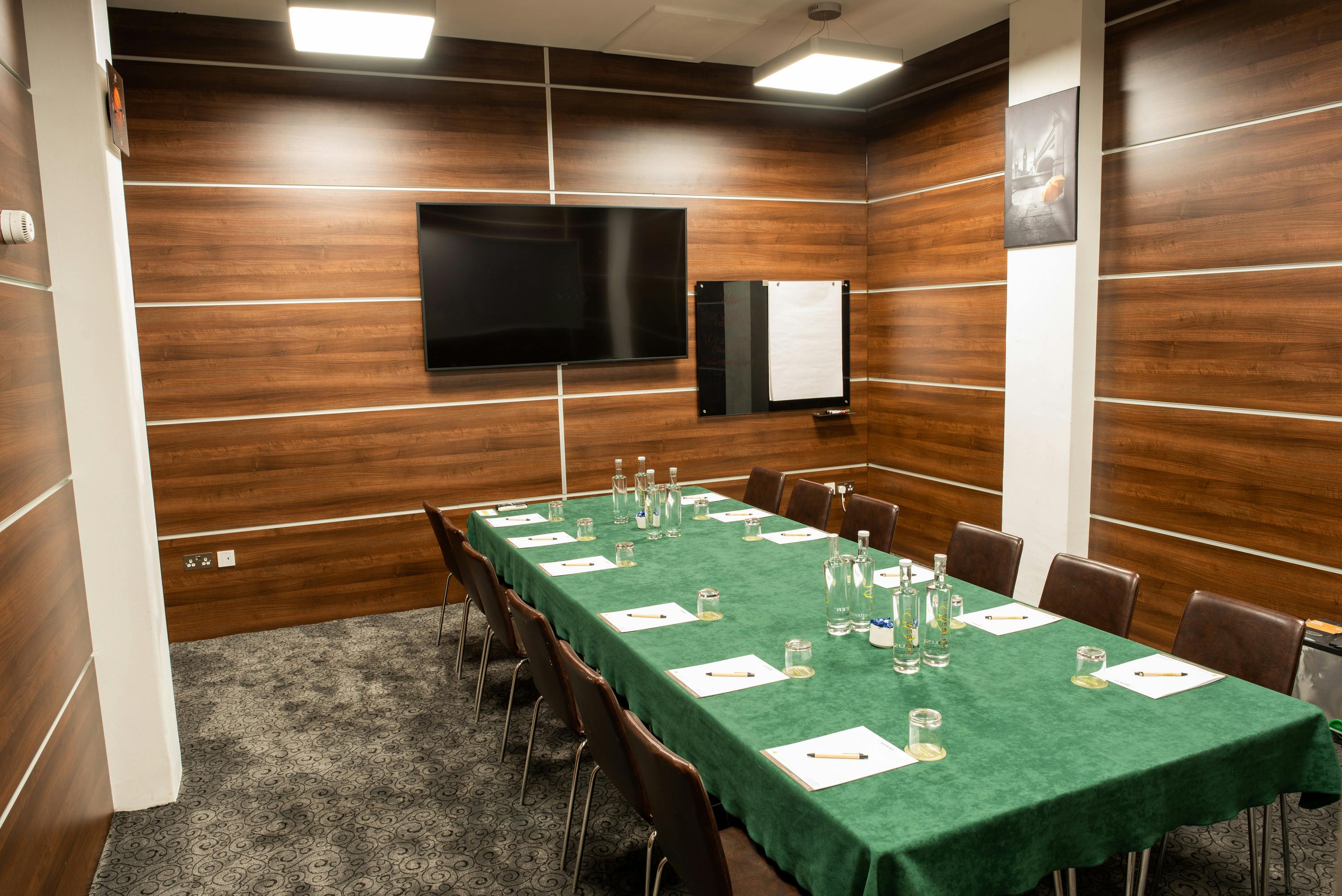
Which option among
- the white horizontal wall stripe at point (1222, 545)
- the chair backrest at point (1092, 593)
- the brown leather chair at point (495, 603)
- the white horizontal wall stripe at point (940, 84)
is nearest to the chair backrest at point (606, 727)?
the brown leather chair at point (495, 603)

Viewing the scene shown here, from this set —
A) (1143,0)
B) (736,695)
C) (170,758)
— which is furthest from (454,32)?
(736,695)

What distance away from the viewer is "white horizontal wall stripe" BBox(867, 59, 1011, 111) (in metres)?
5.23

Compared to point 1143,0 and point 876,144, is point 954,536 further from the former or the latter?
point 876,144

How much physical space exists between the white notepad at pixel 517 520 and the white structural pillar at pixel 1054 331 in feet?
9.37

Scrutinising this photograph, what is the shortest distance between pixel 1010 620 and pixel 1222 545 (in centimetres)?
216

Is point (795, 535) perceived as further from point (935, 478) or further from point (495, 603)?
point (935, 478)

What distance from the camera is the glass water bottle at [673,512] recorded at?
395 cm

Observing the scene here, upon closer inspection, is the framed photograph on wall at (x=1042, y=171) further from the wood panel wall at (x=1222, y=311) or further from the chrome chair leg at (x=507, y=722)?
the chrome chair leg at (x=507, y=722)

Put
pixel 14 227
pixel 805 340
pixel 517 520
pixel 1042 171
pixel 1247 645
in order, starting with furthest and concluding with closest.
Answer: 1. pixel 805 340
2. pixel 1042 171
3. pixel 517 520
4. pixel 1247 645
5. pixel 14 227

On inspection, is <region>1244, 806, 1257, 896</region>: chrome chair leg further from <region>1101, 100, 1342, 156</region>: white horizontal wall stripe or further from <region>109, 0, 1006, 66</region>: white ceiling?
<region>109, 0, 1006, 66</region>: white ceiling

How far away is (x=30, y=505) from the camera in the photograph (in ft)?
8.14

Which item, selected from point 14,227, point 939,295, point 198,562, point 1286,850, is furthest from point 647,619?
point 939,295

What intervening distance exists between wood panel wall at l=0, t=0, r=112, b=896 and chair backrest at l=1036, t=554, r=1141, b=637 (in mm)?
3026

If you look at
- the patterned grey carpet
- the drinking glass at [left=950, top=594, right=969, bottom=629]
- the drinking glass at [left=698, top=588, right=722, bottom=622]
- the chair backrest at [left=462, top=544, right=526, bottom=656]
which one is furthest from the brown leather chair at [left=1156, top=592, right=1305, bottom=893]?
the chair backrest at [left=462, top=544, right=526, bottom=656]
